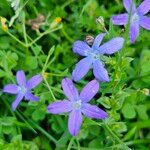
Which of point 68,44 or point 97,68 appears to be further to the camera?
point 68,44

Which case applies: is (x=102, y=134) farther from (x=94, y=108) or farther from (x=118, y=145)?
(x=94, y=108)

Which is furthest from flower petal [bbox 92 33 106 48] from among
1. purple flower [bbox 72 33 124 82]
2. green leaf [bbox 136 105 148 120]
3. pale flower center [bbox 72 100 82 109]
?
green leaf [bbox 136 105 148 120]

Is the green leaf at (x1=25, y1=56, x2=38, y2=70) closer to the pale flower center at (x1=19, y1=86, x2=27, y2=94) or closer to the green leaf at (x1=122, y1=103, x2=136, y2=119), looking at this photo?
the pale flower center at (x1=19, y1=86, x2=27, y2=94)

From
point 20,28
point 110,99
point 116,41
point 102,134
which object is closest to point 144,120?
point 102,134

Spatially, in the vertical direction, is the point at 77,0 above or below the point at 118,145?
above

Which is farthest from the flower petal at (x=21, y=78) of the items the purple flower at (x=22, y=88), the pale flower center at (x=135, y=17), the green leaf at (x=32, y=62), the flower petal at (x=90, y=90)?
the pale flower center at (x=135, y=17)

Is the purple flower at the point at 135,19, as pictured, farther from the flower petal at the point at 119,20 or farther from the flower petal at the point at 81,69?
the flower petal at the point at 81,69
